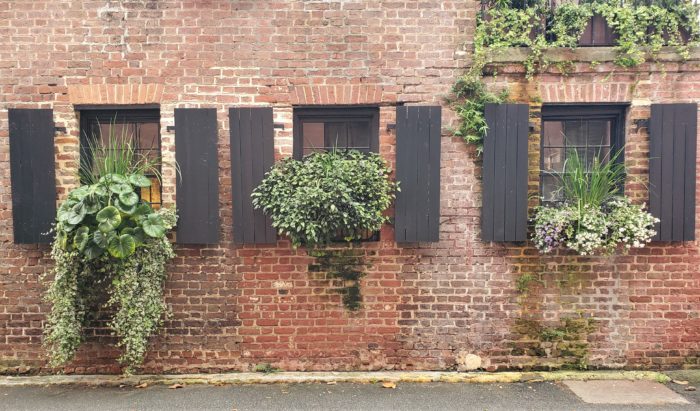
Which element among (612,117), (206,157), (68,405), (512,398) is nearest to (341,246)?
(206,157)

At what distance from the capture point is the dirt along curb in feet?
14.3

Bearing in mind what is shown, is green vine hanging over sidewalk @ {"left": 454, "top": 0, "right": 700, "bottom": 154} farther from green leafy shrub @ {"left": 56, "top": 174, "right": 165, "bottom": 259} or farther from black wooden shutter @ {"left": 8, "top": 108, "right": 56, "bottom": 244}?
black wooden shutter @ {"left": 8, "top": 108, "right": 56, "bottom": 244}

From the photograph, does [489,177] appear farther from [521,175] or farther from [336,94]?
[336,94]

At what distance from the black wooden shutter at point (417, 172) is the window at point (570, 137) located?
126 centimetres

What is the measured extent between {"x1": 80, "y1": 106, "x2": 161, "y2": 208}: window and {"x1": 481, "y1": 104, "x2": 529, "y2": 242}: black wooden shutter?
347 cm

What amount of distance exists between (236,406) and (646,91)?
5.09 m

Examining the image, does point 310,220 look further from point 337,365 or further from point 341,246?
point 337,365

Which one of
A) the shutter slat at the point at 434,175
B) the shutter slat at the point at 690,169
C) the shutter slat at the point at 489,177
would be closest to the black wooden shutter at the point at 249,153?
the shutter slat at the point at 434,175

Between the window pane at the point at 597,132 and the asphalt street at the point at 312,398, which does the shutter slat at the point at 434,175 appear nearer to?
the asphalt street at the point at 312,398

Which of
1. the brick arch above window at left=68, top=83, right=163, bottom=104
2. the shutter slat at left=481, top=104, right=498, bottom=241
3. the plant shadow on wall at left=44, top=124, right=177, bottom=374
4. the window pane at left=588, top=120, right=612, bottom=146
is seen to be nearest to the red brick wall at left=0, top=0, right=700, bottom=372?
the brick arch above window at left=68, top=83, right=163, bottom=104

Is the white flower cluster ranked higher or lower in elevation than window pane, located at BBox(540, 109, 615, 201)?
lower

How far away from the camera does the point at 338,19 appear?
4438 millimetres

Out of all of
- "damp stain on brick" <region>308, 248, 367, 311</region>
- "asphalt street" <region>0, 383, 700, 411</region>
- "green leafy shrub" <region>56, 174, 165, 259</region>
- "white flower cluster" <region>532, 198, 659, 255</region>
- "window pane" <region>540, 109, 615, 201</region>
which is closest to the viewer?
"green leafy shrub" <region>56, 174, 165, 259</region>

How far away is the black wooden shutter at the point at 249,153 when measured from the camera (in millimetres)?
4324
